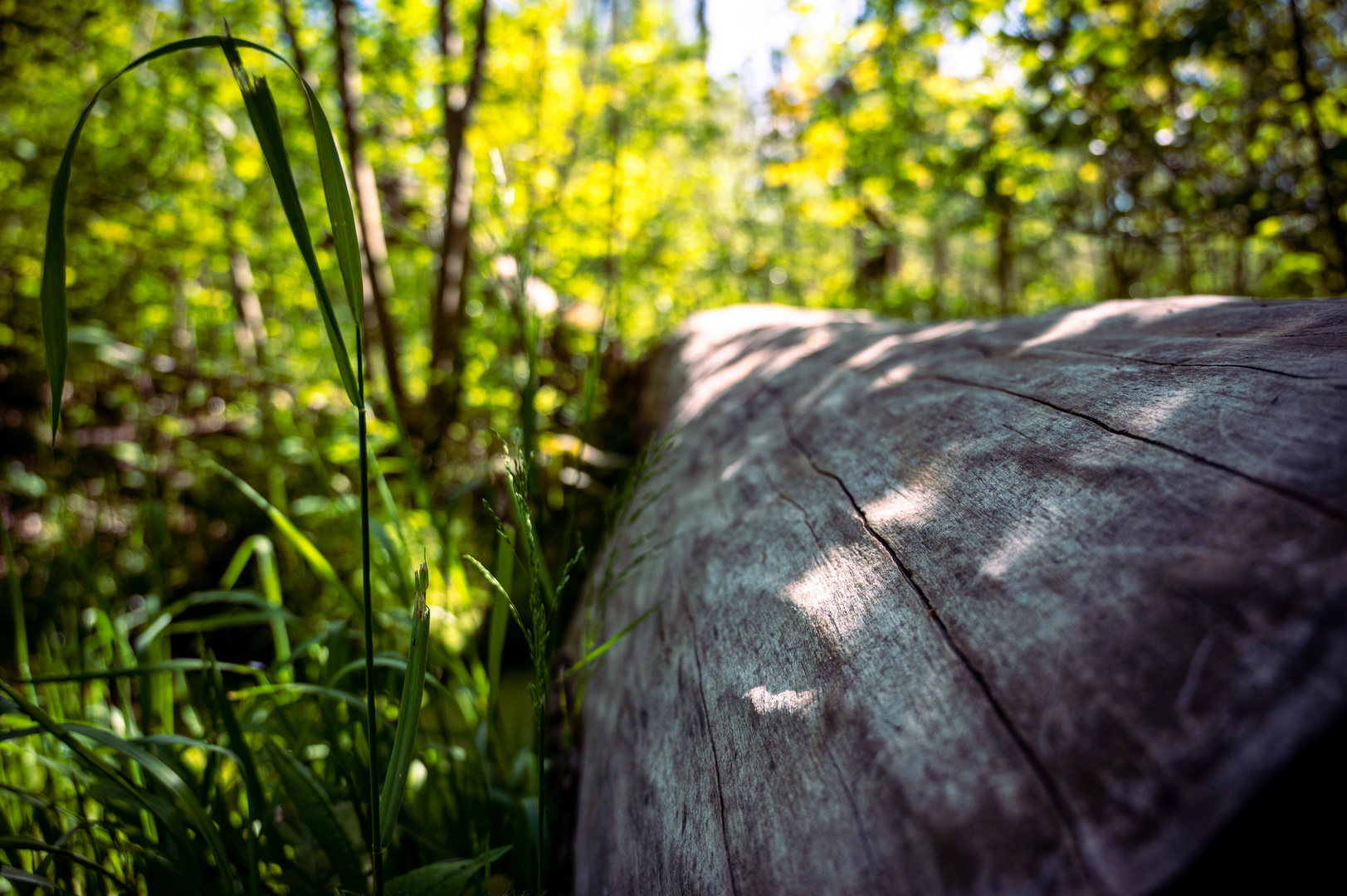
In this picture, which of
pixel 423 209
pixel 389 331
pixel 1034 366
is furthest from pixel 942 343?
pixel 423 209

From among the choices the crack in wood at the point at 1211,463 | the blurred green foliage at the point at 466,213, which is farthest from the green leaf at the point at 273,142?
the blurred green foliage at the point at 466,213

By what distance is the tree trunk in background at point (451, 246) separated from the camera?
3451mm

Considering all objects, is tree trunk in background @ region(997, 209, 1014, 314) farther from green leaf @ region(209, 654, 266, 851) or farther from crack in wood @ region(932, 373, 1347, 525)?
green leaf @ region(209, 654, 266, 851)

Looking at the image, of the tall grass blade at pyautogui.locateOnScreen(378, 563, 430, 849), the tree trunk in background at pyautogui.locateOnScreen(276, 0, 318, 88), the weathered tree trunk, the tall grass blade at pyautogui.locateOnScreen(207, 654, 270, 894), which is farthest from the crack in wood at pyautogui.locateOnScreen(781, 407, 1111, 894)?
the tree trunk in background at pyautogui.locateOnScreen(276, 0, 318, 88)

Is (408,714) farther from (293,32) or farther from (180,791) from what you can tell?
(293,32)

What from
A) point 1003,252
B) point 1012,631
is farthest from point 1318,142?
point 1012,631

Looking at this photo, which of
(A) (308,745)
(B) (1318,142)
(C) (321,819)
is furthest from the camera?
(B) (1318,142)

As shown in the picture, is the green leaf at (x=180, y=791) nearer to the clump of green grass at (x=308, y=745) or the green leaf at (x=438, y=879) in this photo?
the clump of green grass at (x=308, y=745)

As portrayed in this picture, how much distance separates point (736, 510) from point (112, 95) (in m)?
5.24

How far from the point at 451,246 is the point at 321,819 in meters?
3.37

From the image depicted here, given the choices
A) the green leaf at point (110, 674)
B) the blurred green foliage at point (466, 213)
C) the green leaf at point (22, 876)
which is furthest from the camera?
the blurred green foliage at point (466, 213)

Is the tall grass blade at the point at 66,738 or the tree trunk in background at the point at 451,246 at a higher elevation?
the tree trunk in background at the point at 451,246

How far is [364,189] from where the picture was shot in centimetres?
345

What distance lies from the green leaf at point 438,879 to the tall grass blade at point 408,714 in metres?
0.18
